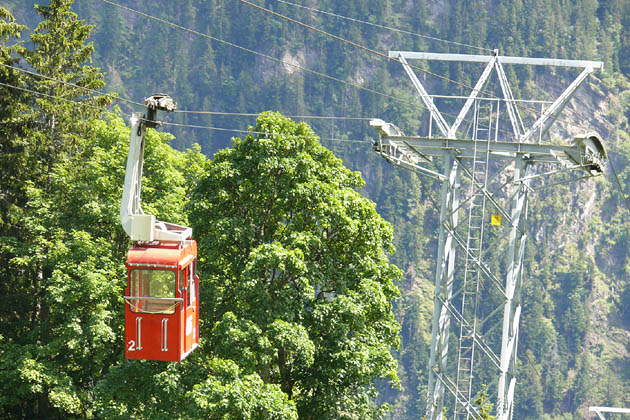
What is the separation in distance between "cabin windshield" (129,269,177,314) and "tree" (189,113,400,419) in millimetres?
8570

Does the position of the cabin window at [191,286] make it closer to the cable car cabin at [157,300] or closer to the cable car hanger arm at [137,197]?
the cable car cabin at [157,300]

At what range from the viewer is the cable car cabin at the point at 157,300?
22000 millimetres

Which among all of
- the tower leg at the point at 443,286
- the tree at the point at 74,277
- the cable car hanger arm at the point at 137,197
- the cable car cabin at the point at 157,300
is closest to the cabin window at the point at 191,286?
the cable car cabin at the point at 157,300

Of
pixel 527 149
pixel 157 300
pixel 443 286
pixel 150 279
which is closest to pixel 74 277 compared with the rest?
pixel 443 286

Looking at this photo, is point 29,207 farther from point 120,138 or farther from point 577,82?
point 577,82

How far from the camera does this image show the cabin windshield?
2208cm

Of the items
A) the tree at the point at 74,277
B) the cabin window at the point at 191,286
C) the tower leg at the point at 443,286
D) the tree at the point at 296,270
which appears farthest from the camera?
the tree at the point at 74,277

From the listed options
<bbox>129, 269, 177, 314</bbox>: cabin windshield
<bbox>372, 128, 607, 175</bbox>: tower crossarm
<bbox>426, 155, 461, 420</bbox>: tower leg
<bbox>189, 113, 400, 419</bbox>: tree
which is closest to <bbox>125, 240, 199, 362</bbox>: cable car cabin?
<bbox>129, 269, 177, 314</bbox>: cabin windshield

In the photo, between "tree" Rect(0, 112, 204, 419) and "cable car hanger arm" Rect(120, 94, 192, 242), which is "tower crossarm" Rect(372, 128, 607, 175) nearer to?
"cable car hanger arm" Rect(120, 94, 192, 242)

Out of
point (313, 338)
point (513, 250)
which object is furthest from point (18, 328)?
point (513, 250)

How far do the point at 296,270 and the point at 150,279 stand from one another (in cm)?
1049

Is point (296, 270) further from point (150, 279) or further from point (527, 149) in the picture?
point (150, 279)

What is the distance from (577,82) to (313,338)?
37.7 ft

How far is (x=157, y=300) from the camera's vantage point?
73.4ft
